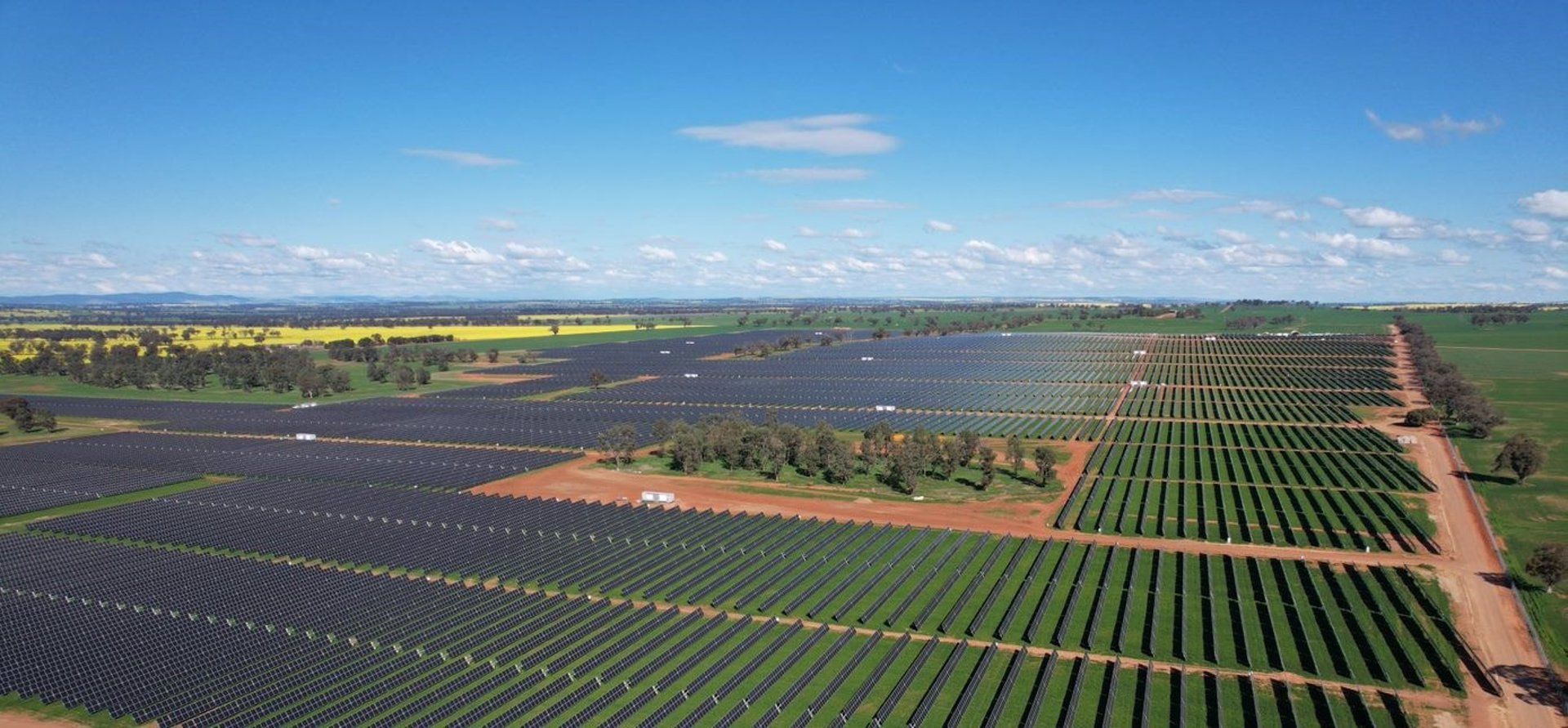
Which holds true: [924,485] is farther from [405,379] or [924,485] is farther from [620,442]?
[405,379]

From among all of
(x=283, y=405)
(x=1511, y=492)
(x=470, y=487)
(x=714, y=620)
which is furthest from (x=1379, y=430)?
(x=283, y=405)

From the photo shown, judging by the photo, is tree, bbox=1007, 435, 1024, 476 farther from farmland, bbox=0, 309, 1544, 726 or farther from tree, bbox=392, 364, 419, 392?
tree, bbox=392, 364, 419, 392

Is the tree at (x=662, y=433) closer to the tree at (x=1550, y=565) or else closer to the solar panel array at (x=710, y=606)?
the solar panel array at (x=710, y=606)

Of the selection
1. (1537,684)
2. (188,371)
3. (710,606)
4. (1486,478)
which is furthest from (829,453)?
(188,371)

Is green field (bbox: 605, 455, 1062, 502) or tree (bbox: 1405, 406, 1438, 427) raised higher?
tree (bbox: 1405, 406, 1438, 427)

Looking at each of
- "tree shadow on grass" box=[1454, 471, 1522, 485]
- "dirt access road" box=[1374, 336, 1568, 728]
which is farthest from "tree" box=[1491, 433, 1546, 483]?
"dirt access road" box=[1374, 336, 1568, 728]

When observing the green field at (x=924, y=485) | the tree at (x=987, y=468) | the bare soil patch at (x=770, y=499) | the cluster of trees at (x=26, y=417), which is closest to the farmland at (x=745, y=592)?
the green field at (x=924, y=485)
